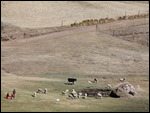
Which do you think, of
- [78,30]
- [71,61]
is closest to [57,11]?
[78,30]

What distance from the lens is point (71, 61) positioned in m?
57.2

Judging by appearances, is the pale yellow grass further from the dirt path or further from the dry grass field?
the dirt path

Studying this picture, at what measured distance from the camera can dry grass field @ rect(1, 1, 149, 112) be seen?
3534cm

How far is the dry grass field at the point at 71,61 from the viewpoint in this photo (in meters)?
35.3

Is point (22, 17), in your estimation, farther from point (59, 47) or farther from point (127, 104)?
point (127, 104)

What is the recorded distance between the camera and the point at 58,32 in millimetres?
76500

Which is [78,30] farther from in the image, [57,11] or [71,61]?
[57,11]

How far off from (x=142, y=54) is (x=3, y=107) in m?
35.3

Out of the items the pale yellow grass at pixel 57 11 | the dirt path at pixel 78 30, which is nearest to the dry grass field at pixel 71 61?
the dirt path at pixel 78 30

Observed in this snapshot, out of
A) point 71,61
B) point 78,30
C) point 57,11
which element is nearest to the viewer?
point 71,61

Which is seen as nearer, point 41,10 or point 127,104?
point 127,104

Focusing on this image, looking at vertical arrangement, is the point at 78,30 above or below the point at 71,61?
above

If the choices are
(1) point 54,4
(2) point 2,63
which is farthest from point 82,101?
(1) point 54,4

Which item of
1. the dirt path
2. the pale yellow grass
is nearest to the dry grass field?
the dirt path
